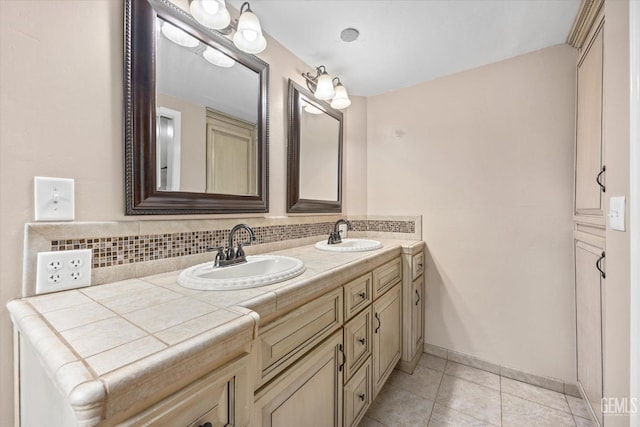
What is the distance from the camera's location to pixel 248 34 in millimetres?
1203

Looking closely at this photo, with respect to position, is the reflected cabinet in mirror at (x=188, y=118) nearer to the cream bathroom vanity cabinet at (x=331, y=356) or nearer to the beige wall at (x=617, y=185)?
the cream bathroom vanity cabinet at (x=331, y=356)

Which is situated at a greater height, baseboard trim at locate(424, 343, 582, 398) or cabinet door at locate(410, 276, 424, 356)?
cabinet door at locate(410, 276, 424, 356)

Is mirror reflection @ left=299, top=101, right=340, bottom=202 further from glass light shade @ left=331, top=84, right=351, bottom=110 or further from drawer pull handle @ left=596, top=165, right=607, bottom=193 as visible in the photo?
drawer pull handle @ left=596, top=165, right=607, bottom=193

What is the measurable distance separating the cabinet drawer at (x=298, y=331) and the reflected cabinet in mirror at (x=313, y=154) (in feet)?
2.54

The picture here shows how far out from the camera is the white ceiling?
1.29 meters

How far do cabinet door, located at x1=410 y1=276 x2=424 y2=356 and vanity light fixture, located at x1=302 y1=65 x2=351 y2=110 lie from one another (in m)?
1.38

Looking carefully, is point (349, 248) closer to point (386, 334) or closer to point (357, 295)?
point (357, 295)

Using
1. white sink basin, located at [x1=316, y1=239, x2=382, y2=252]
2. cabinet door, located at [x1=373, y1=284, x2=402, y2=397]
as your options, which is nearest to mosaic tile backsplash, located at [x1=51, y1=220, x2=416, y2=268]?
white sink basin, located at [x1=316, y1=239, x2=382, y2=252]

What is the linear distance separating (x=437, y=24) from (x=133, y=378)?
1871mm

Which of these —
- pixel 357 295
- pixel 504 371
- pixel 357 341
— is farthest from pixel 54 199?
pixel 504 371

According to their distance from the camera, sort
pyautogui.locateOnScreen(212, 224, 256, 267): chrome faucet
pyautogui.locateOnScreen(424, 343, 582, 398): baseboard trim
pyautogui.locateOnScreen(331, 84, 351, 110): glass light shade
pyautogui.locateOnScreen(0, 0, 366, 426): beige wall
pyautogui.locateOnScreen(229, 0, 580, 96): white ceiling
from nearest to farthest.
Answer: pyautogui.locateOnScreen(0, 0, 366, 426): beige wall
pyautogui.locateOnScreen(212, 224, 256, 267): chrome faucet
pyautogui.locateOnScreen(229, 0, 580, 96): white ceiling
pyautogui.locateOnScreen(424, 343, 582, 398): baseboard trim
pyautogui.locateOnScreen(331, 84, 351, 110): glass light shade

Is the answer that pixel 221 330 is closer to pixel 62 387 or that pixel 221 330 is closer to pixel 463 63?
pixel 62 387

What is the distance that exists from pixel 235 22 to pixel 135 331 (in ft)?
4.57

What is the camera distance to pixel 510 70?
1.73 metres
